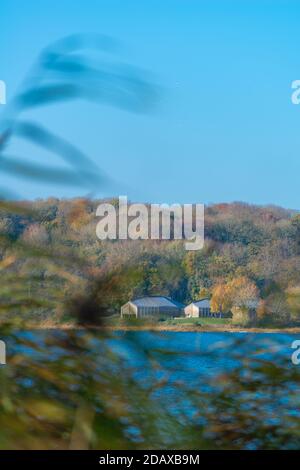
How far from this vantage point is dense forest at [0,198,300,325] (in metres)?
0.41

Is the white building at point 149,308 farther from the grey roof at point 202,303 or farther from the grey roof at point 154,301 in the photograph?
the grey roof at point 202,303

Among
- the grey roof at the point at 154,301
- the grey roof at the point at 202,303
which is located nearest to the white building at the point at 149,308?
the grey roof at the point at 154,301

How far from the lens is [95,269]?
42 centimetres

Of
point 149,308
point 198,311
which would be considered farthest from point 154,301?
point 198,311

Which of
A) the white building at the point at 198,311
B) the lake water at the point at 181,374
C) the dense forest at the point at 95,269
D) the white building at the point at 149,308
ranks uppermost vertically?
the dense forest at the point at 95,269

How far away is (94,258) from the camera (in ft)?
1.42

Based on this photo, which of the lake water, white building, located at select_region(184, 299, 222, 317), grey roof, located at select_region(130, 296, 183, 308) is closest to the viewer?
the lake water

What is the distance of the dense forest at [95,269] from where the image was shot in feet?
1.34

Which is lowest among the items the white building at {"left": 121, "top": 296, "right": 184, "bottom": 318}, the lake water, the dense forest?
the lake water

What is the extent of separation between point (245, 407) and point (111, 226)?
180 mm

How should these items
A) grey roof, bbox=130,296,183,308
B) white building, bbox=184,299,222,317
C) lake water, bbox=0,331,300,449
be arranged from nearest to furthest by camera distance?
lake water, bbox=0,331,300,449 < grey roof, bbox=130,296,183,308 < white building, bbox=184,299,222,317

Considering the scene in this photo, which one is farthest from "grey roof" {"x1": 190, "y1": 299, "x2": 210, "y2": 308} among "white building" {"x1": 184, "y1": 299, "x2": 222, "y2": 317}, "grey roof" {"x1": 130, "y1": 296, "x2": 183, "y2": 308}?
"grey roof" {"x1": 130, "y1": 296, "x2": 183, "y2": 308}

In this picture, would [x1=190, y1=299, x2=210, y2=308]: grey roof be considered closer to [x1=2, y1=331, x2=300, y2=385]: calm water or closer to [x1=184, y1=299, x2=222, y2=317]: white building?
[x1=184, y1=299, x2=222, y2=317]: white building
